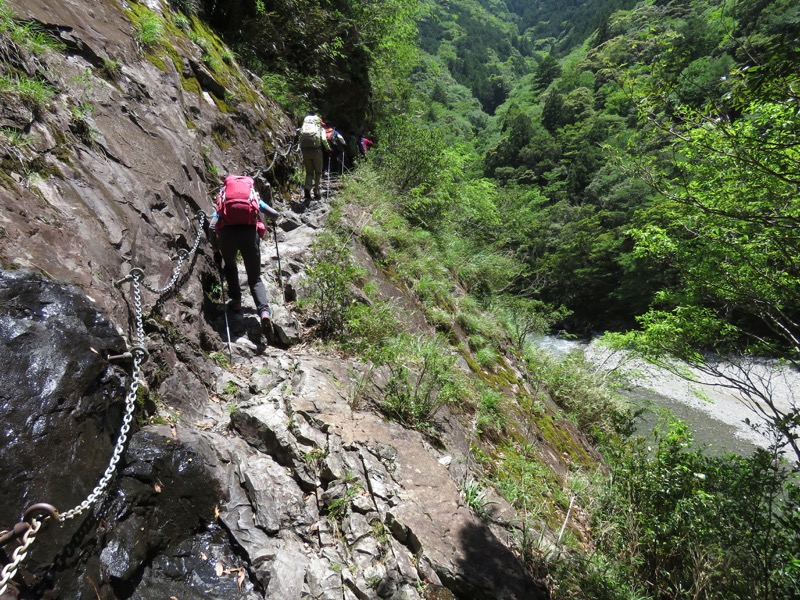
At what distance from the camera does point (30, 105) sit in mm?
3055

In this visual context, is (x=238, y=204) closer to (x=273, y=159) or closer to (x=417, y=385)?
(x=417, y=385)

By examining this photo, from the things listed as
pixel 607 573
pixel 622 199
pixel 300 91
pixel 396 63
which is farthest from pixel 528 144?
pixel 607 573

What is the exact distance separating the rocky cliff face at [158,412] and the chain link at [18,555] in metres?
A: 0.07

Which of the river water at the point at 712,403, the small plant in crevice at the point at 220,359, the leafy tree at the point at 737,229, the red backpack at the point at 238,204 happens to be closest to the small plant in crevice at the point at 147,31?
the red backpack at the point at 238,204

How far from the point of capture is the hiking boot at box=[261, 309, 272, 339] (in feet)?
15.4

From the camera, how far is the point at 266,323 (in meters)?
4.74

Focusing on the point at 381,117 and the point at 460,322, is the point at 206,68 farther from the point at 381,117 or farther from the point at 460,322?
the point at 381,117

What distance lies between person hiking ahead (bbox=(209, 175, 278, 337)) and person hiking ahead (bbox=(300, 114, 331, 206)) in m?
3.88

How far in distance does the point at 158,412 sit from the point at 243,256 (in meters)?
2.18

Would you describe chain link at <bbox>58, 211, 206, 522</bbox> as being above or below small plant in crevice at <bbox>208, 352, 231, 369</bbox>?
above

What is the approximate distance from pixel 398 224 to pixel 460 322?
9.27 ft

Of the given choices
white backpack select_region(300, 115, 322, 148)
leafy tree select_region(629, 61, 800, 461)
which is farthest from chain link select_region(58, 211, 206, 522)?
white backpack select_region(300, 115, 322, 148)

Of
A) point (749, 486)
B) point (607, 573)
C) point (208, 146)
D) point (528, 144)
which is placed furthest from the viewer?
point (528, 144)

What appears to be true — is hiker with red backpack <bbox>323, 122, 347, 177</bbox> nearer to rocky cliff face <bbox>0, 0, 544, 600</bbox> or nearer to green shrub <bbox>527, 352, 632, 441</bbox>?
rocky cliff face <bbox>0, 0, 544, 600</bbox>
